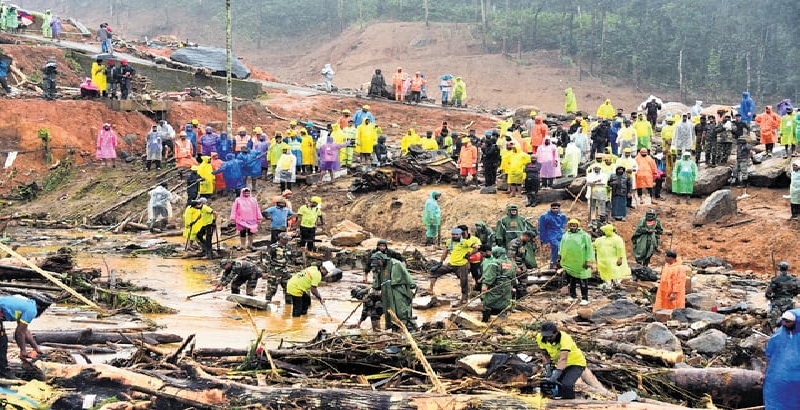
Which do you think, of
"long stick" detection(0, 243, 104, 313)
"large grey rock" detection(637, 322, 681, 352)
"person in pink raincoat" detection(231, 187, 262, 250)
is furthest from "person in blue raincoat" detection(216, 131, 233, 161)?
"large grey rock" detection(637, 322, 681, 352)

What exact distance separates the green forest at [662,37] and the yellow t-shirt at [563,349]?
3848 centimetres

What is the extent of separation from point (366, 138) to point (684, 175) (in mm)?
7544

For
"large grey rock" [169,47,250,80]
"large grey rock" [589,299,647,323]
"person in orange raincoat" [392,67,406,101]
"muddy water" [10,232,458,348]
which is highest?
"large grey rock" [169,47,250,80]

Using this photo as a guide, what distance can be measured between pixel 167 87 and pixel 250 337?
2267 centimetres

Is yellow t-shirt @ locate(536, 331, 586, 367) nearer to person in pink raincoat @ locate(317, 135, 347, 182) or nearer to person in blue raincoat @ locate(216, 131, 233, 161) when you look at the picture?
person in pink raincoat @ locate(317, 135, 347, 182)

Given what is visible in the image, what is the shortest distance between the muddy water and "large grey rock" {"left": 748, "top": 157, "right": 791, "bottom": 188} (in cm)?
794

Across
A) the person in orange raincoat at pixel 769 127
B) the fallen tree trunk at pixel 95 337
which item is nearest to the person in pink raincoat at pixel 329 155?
the person in orange raincoat at pixel 769 127

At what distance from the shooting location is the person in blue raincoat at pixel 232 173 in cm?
2292

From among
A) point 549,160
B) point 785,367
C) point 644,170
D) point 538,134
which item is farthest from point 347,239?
point 785,367

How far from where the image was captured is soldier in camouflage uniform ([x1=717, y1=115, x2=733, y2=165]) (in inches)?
899

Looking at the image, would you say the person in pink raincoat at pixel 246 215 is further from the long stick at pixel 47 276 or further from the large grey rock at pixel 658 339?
the large grey rock at pixel 658 339

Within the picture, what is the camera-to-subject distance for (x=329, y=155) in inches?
936

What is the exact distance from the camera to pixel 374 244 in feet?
66.5

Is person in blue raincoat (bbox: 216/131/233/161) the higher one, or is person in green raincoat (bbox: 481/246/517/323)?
person in blue raincoat (bbox: 216/131/233/161)
